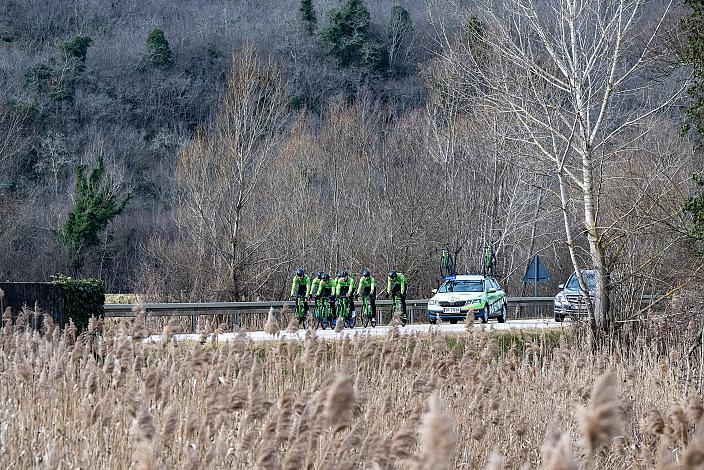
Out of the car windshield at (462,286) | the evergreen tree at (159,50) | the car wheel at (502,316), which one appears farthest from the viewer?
the evergreen tree at (159,50)

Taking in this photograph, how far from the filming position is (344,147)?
4794 cm

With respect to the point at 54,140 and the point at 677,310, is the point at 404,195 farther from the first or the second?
the point at 54,140

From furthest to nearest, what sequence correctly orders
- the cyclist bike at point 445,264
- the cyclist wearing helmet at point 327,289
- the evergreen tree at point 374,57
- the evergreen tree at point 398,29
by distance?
1. the evergreen tree at point 398,29
2. the evergreen tree at point 374,57
3. the cyclist bike at point 445,264
4. the cyclist wearing helmet at point 327,289

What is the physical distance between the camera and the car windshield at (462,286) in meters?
28.9

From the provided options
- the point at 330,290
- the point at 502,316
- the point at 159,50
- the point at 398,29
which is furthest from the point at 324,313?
the point at 398,29

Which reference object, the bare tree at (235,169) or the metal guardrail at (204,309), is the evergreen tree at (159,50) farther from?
the metal guardrail at (204,309)

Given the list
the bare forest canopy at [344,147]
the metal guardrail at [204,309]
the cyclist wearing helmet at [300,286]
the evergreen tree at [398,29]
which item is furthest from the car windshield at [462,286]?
the evergreen tree at [398,29]

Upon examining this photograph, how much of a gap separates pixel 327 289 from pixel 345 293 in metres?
0.41

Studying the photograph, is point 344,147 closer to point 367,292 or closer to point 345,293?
point 367,292

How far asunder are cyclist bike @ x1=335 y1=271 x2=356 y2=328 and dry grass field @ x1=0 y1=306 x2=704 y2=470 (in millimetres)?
11435

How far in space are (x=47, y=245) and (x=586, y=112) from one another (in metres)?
46.3

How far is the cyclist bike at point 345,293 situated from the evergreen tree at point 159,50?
2670 inches

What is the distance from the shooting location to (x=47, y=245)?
59.9 metres

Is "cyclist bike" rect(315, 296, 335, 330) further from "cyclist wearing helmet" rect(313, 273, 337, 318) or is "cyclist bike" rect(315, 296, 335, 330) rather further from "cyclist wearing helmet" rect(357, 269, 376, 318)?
"cyclist wearing helmet" rect(357, 269, 376, 318)
